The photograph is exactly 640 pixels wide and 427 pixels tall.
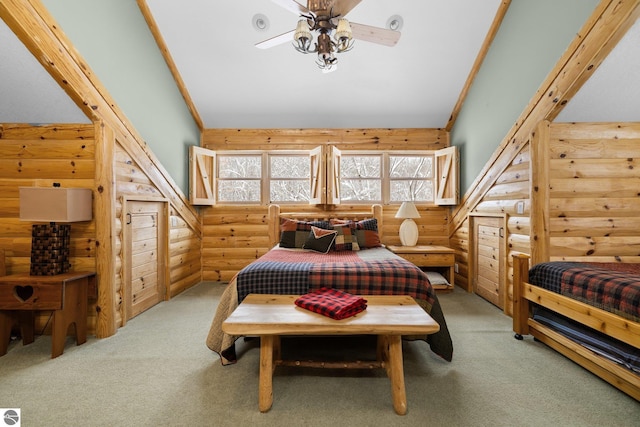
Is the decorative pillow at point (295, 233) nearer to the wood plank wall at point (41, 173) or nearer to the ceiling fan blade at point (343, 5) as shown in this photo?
the wood plank wall at point (41, 173)

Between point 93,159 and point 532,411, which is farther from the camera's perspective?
point 93,159

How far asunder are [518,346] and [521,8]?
10.2 ft

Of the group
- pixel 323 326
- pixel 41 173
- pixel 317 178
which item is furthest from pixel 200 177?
pixel 323 326

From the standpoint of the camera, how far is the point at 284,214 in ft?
14.3

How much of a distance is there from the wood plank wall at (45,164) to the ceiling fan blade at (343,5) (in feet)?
7.11

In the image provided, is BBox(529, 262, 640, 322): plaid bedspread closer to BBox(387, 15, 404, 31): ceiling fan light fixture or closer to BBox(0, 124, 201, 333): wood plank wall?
BBox(387, 15, 404, 31): ceiling fan light fixture

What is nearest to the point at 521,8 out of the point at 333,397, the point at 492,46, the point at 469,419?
the point at 492,46

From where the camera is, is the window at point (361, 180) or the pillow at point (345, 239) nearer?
the pillow at point (345, 239)

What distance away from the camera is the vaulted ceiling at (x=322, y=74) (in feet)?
8.02

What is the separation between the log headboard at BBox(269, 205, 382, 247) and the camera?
13.1 feet

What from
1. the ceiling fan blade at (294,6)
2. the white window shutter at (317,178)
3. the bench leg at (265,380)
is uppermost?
the ceiling fan blade at (294,6)

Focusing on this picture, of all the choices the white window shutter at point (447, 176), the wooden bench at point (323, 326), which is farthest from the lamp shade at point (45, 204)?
the white window shutter at point (447, 176)

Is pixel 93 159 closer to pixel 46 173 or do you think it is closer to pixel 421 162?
pixel 46 173

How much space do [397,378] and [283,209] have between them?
3187mm
